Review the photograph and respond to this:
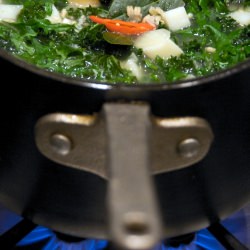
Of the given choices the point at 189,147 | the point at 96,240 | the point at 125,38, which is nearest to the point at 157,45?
the point at 125,38

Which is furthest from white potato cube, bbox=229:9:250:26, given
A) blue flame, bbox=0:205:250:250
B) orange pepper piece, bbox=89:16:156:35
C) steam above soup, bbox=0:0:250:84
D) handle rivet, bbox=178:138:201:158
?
handle rivet, bbox=178:138:201:158

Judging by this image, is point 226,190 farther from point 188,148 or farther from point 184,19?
point 184,19

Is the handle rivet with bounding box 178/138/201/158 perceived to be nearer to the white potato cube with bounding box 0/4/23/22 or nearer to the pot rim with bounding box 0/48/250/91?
the pot rim with bounding box 0/48/250/91

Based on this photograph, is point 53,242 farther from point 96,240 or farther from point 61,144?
point 61,144

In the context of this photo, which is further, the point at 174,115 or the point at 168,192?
the point at 168,192

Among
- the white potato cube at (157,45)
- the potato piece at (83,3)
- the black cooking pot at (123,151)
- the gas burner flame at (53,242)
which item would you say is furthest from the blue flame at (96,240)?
the potato piece at (83,3)

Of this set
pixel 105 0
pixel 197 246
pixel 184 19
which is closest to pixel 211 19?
pixel 184 19
